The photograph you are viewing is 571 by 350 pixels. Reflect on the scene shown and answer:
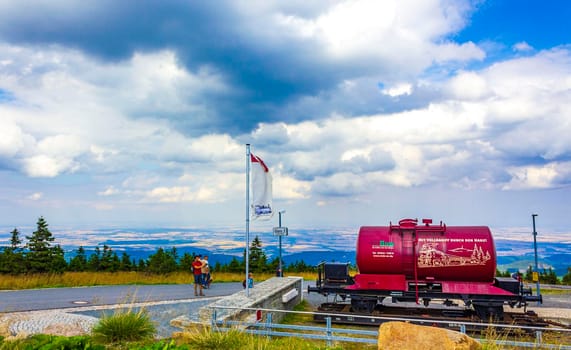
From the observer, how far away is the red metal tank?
15.6 metres

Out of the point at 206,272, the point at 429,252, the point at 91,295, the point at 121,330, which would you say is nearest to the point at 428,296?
the point at 429,252

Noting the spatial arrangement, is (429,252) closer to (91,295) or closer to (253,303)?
(253,303)

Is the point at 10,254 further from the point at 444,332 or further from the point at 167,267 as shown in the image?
the point at 444,332

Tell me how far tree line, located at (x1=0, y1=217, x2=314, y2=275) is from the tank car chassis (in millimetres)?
17328

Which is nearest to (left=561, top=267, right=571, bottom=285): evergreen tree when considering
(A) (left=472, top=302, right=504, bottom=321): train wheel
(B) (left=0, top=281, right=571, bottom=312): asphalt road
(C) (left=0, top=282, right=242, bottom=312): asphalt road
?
(B) (left=0, top=281, right=571, bottom=312): asphalt road

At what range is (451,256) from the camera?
15742mm

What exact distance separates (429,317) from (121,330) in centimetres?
1064

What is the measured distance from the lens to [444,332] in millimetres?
7398

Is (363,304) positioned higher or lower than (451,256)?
lower

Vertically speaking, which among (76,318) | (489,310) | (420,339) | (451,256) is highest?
(451,256)

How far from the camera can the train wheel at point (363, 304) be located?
16.6 m

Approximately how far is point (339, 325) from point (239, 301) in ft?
13.2

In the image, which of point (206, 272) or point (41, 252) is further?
point (41, 252)

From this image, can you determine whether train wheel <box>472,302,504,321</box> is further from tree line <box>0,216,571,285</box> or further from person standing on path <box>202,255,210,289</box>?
tree line <box>0,216,571,285</box>
